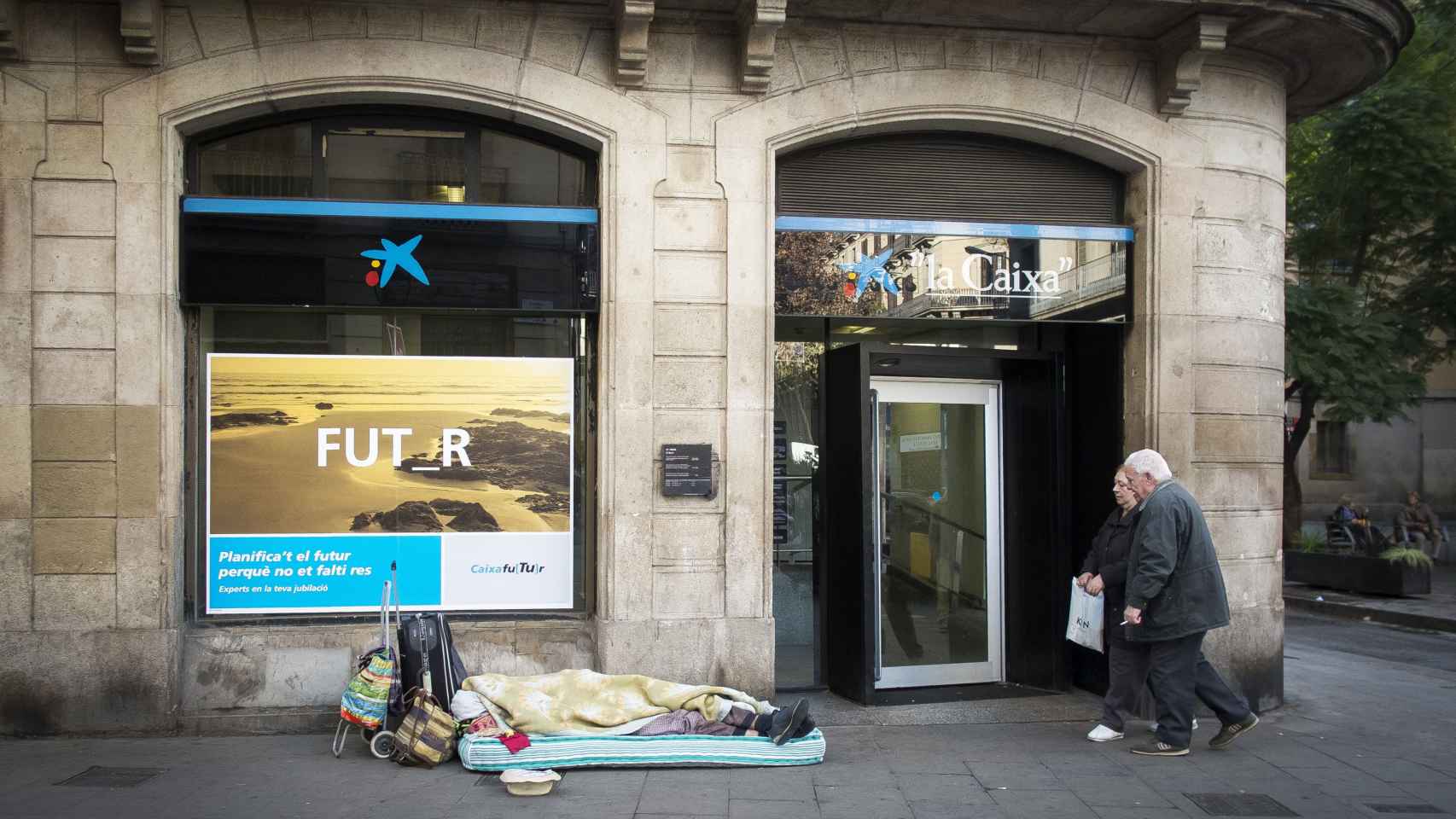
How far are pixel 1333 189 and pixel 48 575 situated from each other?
17268 millimetres

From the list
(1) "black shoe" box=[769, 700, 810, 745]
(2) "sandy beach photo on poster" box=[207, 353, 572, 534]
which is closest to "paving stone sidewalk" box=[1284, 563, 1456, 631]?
(1) "black shoe" box=[769, 700, 810, 745]

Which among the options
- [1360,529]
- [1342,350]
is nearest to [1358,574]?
[1342,350]

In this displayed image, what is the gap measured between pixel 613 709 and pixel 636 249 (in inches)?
112

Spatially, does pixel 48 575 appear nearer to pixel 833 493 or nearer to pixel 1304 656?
pixel 833 493

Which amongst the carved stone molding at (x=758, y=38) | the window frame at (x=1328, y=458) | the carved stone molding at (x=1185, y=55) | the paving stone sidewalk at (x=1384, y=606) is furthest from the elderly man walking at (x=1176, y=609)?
the window frame at (x=1328, y=458)

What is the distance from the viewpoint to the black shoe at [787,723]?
21.1 ft

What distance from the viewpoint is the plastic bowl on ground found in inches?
230

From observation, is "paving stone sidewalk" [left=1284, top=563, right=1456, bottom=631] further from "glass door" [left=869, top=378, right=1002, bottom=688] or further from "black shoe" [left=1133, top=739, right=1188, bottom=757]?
"black shoe" [left=1133, top=739, right=1188, bottom=757]

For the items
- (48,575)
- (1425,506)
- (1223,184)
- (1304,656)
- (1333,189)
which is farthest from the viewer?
(1425,506)

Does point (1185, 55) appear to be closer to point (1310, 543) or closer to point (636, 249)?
point (636, 249)

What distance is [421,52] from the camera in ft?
24.2

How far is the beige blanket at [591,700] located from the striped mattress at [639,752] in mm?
141

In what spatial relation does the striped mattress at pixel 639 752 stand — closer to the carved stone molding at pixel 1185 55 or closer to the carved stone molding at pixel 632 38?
the carved stone molding at pixel 632 38

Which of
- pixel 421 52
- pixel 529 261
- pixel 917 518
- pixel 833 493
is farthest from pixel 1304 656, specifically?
pixel 421 52
